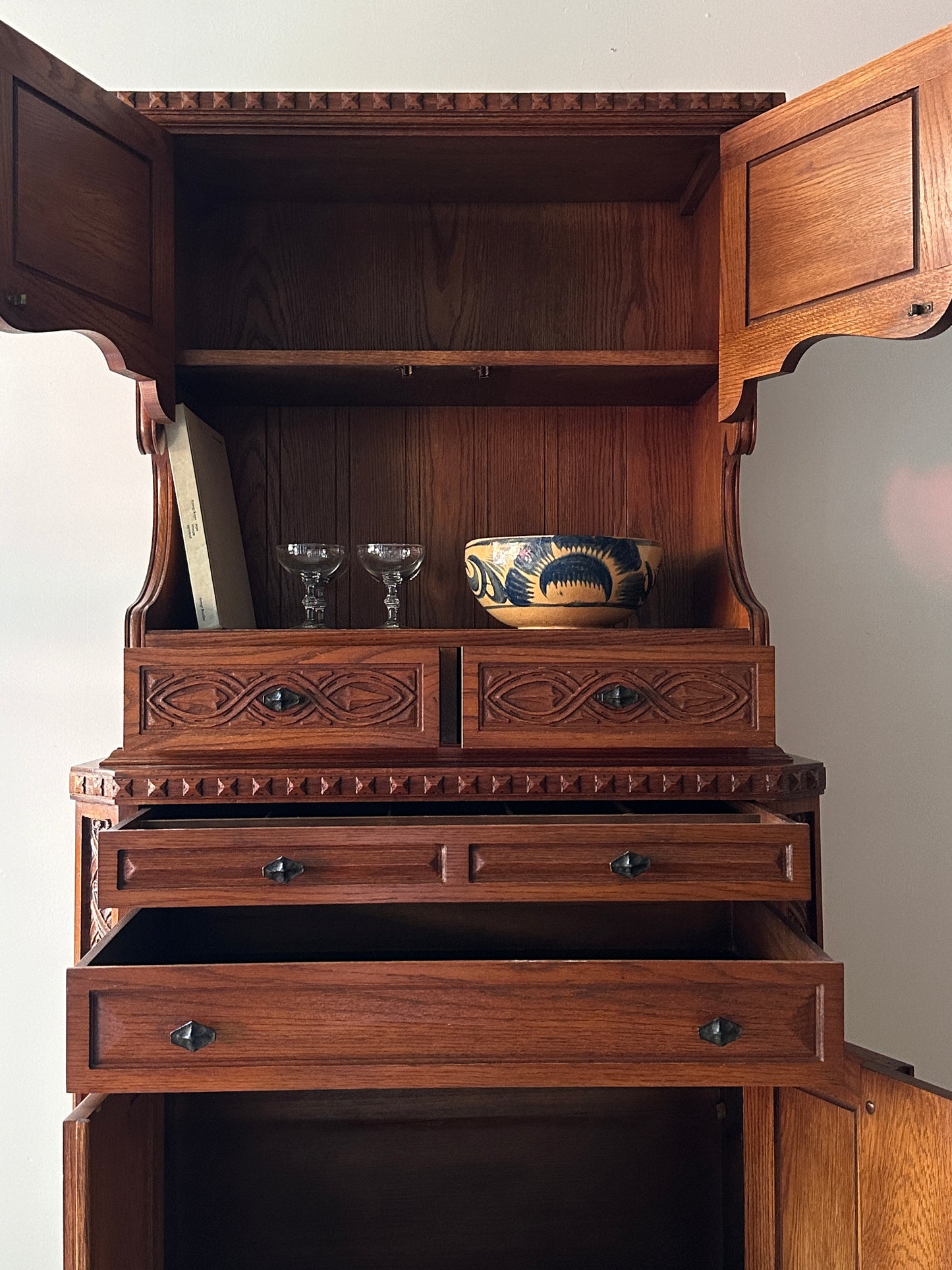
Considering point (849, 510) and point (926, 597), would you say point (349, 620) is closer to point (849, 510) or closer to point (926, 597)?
point (849, 510)

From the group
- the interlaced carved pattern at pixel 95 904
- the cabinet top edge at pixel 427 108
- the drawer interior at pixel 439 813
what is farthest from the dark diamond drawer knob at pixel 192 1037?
the cabinet top edge at pixel 427 108

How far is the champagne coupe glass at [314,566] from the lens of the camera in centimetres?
155

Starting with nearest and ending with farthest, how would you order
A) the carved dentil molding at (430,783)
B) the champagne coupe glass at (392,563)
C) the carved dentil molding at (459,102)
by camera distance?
1. the carved dentil molding at (430,783)
2. the carved dentil molding at (459,102)
3. the champagne coupe glass at (392,563)

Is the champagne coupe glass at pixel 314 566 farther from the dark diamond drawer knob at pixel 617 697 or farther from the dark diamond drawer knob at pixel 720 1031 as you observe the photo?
the dark diamond drawer knob at pixel 720 1031

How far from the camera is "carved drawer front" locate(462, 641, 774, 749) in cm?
138

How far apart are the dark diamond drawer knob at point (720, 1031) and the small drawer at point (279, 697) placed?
0.48 m

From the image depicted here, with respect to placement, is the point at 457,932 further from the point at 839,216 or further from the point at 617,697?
the point at 839,216

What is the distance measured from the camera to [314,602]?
159cm

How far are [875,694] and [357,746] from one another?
3.39ft

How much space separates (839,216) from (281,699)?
3.02 ft

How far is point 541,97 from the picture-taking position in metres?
1.47

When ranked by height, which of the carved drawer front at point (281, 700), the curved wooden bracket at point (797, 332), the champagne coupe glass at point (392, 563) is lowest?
the carved drawer front at point (281, 700)

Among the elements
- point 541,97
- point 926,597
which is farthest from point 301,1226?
point 541,97

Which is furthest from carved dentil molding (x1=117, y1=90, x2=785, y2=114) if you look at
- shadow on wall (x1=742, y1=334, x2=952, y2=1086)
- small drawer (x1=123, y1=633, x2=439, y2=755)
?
small drawer (x1=123, y1=633, x2=439, y2=755)
